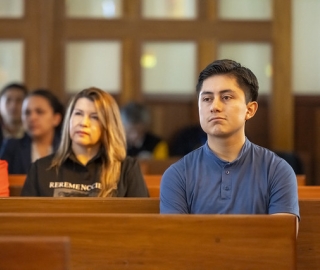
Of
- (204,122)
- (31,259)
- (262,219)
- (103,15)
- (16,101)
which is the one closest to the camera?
(31,259)

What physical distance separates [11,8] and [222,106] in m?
3.99

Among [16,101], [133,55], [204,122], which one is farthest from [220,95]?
[133,55]

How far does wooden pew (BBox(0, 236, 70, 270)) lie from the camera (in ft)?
6.39

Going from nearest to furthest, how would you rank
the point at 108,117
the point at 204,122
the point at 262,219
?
the point at 262,219, the point at 204,122, the point at 108,117

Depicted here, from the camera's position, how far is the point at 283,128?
20.2ft

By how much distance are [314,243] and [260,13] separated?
12.6 ft

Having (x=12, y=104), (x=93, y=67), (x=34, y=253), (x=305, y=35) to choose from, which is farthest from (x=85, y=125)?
(x=305, y=35)

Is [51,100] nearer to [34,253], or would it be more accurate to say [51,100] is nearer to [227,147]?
[227,147]

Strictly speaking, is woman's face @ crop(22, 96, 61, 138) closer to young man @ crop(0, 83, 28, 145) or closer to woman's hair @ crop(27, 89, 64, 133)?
woman's hair @ crop(27, 89, 64, 133)

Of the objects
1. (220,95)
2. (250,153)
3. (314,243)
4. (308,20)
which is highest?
(308,20)

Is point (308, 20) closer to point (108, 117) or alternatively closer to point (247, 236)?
point (108, 117)

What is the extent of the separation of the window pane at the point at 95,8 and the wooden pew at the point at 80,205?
3.58 m

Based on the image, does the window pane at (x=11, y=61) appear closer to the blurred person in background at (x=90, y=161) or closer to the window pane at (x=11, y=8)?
the window pane at (x=11, y=8)

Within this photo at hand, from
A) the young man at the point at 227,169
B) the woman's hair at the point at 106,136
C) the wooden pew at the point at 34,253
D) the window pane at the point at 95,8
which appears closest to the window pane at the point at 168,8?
the window pane at the point at 95,8
